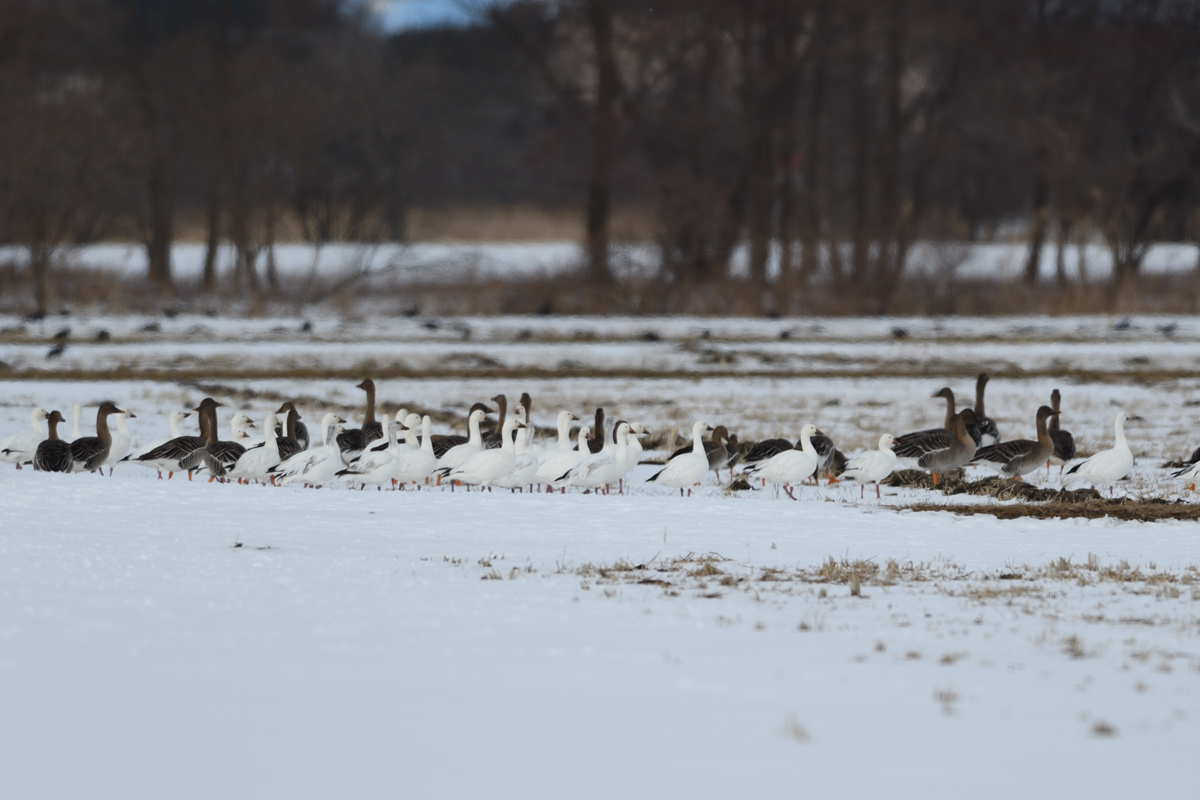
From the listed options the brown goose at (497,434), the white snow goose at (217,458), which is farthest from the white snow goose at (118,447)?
the brown goose at (497,434)

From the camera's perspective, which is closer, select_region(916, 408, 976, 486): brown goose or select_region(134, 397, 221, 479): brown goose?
select_region(916, 408, 976, 486): brown goose

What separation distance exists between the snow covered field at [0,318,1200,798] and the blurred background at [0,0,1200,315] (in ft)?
77.0

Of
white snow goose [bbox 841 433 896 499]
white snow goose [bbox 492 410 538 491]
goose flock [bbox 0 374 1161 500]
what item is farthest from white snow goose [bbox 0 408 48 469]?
white snow goose [bbox 841 433 896 499]

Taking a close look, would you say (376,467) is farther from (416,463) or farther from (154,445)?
(154,445)

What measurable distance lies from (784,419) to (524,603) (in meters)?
9.85

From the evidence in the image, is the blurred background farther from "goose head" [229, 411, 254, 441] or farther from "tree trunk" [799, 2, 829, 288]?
"goose head" [229, 411, 254, 441]

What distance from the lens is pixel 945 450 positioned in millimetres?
11750

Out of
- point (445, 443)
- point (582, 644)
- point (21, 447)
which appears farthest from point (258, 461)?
point (582, 644)

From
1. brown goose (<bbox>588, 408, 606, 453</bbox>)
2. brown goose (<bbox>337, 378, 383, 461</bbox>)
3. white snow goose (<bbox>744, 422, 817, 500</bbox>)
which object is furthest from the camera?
brown goose (<bbox>337, 378, 383, 461</bbox>)

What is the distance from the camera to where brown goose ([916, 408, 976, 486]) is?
1174cm

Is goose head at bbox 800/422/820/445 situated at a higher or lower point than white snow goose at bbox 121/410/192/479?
higher

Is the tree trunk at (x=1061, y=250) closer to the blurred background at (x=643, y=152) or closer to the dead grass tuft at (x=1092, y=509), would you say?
the blurred background at (x=643, y=152)

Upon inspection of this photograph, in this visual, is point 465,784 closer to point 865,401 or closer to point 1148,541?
point 1148,541

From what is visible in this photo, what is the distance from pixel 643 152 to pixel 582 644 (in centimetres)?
3313
